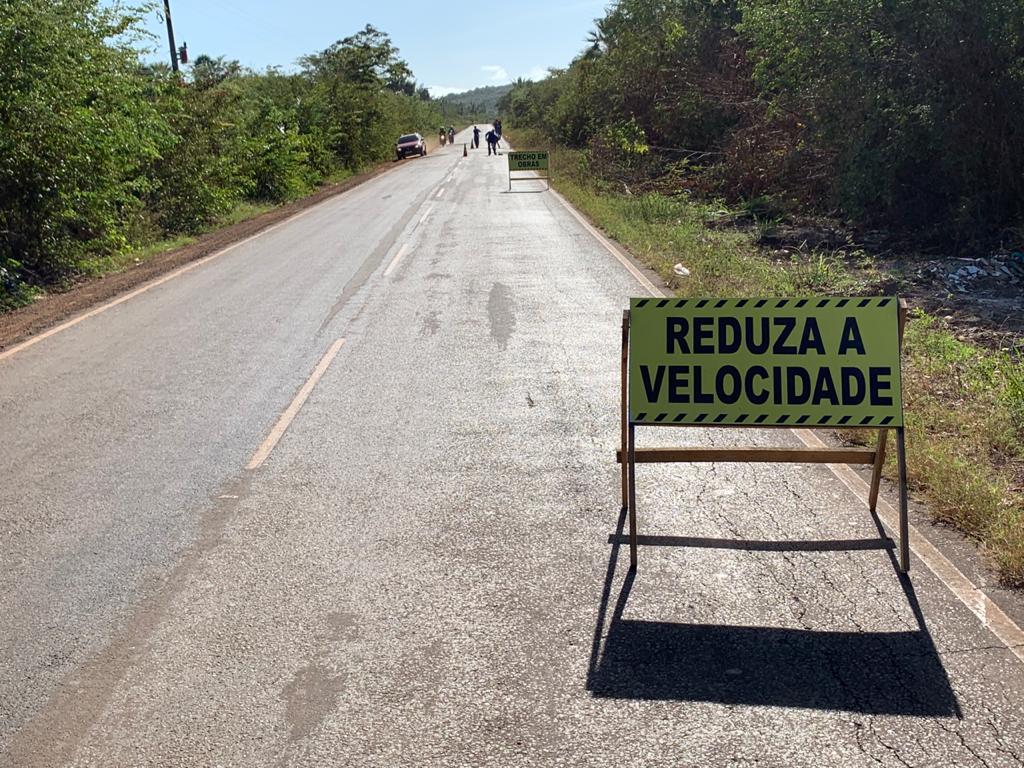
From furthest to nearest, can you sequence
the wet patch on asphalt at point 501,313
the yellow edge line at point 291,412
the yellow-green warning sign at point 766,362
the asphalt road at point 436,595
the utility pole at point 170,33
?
the utility pole at point 170,33, the wet patch on asphalt at point 501,313, the yellow edge line at point 291,412, the yellow-green warning sign at point 766,362, the asphalt road at point 436,595

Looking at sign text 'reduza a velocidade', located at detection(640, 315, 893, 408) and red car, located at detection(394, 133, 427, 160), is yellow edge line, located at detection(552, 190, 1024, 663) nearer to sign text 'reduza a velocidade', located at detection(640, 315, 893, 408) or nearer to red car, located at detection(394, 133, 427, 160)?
sign text 'reduza a velocidade', located at detection(640, 315, 893, 408)

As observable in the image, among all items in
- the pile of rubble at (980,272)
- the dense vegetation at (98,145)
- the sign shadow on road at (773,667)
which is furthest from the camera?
the dense vegetation at (98,145)

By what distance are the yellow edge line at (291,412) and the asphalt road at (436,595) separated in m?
0.06

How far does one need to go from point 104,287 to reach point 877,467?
41.5 feet

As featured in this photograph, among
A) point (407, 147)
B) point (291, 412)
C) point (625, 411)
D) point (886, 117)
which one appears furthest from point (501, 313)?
point (407, 147)

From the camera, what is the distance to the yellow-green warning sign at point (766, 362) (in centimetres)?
484

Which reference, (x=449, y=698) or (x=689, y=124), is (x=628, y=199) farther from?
(x=449, y=698)

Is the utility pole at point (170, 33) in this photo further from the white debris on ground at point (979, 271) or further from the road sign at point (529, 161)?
the white debris on ground at point (979, 271)


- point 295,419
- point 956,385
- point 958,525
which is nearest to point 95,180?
point 295,419

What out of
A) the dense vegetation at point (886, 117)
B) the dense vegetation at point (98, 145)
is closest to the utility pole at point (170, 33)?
the dense vegetation at point (98, 145)

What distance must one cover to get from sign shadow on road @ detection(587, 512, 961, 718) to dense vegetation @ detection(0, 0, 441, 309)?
39.1 ft

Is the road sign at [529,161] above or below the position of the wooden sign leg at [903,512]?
above

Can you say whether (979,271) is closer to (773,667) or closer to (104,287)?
(773,667)

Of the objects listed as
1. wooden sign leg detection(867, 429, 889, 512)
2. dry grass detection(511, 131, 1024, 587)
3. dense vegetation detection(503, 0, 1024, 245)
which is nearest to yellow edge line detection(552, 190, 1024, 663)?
wooden sign leg detection(867, 429, 889, 512)
